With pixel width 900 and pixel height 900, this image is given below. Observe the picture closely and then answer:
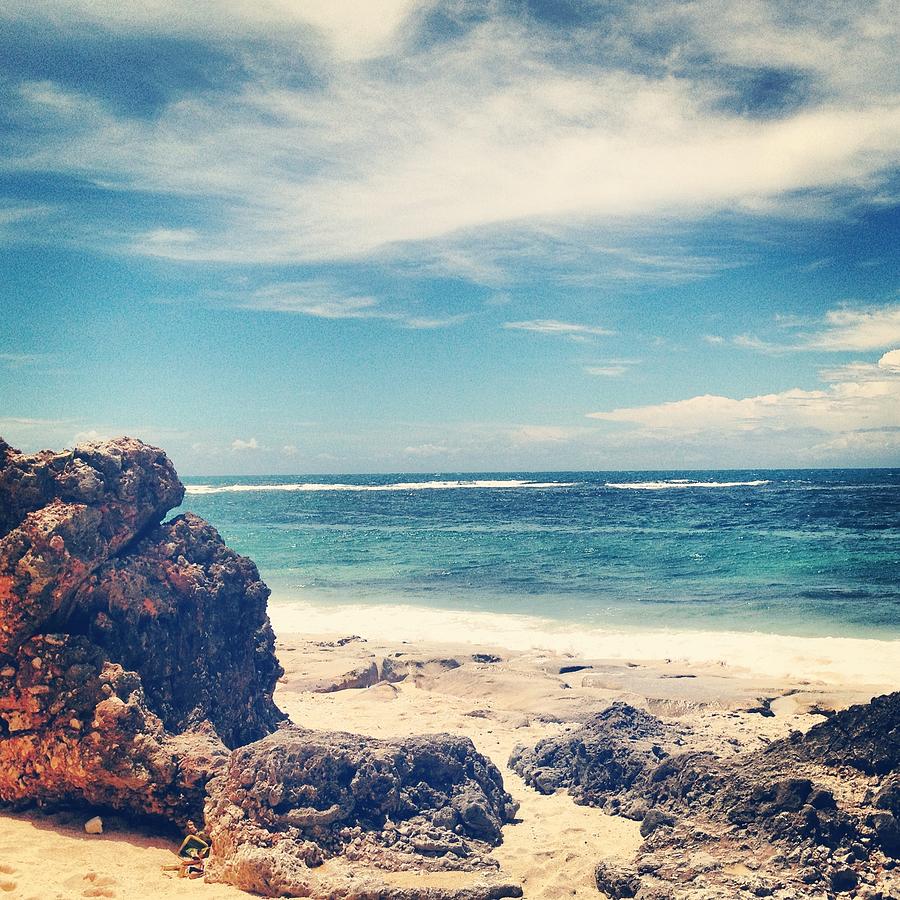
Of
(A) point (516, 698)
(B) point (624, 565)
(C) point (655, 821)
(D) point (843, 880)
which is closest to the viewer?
(D) point (843, 880)

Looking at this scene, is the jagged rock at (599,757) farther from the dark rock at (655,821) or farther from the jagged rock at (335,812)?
the jagged rock at (335,812)

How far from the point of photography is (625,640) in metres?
15.7

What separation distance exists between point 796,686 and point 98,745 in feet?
31.8

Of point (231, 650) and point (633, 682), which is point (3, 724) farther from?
point (633, 682)

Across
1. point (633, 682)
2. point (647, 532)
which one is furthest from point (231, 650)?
point (647, 532)

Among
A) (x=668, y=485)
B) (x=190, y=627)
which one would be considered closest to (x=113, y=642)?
(x=190, y=627)

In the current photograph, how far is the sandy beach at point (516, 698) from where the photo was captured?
558 centimetres

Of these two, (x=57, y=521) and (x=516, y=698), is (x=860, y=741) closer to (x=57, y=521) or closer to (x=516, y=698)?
(x=516, y=698)

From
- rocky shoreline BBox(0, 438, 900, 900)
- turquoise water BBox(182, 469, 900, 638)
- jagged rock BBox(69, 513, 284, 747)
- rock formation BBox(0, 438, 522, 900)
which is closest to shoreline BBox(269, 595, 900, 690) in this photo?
turquoise water BBox(182, 469, 900, 638)

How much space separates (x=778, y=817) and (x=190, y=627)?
18.1 feet

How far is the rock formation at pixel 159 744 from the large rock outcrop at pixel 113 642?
14 mm

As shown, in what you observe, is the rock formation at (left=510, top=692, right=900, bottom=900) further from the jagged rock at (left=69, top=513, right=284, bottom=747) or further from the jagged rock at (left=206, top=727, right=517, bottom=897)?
the jagged rock at (left=69, top=513, right=284, bottom=747)

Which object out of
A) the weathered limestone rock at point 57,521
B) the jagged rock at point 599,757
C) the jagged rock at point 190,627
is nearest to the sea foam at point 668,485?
the jagged rock at point 599,757

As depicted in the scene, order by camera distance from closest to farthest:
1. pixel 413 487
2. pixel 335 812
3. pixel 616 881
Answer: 1. pixel 616 881
2. pixel 335 812
3. pixel 413 487
